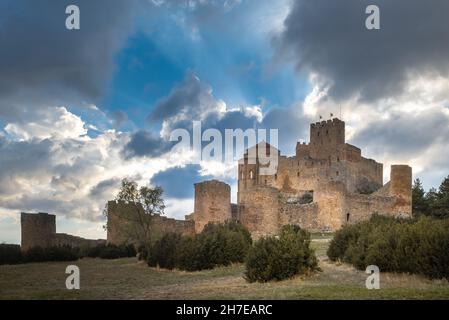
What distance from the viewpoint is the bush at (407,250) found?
16.3m

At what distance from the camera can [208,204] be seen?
3991cm

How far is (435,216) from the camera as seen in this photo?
48812mm

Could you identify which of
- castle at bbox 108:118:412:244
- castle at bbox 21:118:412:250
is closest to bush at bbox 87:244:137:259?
castle at bbox 21:118:412:250

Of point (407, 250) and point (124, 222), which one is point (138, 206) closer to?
point (124, 222)

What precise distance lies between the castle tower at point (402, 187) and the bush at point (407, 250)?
85.4ft

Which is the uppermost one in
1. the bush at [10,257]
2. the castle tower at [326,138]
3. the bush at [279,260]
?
the castle tower at [326,138]

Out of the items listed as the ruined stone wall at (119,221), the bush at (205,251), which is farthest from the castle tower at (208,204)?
the bush at (205,251)

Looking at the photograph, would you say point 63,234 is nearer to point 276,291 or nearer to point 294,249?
point 294,249

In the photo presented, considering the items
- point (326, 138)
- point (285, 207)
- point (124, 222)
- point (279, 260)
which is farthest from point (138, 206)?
point (326, 138)

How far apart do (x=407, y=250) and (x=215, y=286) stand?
18.7ft

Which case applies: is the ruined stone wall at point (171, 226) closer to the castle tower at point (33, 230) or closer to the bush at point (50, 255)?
the castle tower at point (33, 230)

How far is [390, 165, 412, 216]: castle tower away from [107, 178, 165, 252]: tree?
1968 centimetres
